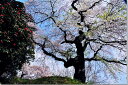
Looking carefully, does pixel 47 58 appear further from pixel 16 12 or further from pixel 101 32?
pixel 16 12

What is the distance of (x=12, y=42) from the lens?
598cm

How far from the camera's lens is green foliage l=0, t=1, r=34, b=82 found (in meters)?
5.86

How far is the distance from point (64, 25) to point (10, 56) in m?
3.99

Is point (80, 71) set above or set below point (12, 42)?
below

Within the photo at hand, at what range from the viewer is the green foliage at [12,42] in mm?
5863

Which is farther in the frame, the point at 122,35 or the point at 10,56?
the point at 122,35

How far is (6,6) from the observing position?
647 cm

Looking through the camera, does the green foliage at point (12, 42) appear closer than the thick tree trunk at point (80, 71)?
Yes

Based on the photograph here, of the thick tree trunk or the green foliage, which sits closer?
the green foliage

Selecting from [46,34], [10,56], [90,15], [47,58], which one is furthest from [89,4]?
[10,56]

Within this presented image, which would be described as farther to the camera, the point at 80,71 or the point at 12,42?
the point at 80,71

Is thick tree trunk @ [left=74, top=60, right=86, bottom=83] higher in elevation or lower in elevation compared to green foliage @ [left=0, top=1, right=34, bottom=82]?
lower

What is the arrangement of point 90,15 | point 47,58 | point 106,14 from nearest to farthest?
point 106,14 → point 90,15 → point 47,58

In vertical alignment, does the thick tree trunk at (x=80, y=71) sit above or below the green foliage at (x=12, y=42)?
below
